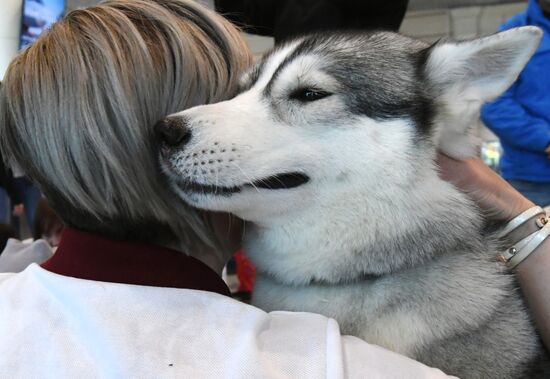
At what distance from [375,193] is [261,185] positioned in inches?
8.8

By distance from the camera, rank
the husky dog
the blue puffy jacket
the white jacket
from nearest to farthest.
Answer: the white jacket → the husky dog → the blue puffy jacket

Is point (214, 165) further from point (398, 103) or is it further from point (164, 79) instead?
point (398, 103)

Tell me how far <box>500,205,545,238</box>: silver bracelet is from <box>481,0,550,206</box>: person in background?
3.70 feet

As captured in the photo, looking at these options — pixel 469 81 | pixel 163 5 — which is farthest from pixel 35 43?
pixel 469 81

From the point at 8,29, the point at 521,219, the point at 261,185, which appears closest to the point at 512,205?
the point at 521,219

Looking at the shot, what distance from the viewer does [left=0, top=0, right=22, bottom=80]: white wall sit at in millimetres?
4234

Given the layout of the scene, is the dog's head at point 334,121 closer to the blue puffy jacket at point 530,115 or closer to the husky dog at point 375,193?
the husky dog at point 375,193

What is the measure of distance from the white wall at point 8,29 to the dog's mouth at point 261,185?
394cm

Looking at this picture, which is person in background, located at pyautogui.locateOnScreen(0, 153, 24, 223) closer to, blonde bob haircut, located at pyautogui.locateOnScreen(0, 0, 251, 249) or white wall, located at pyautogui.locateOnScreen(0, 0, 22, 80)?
white wall, located at pyautogui.locateOnScreen(0, 0, 22, 80)

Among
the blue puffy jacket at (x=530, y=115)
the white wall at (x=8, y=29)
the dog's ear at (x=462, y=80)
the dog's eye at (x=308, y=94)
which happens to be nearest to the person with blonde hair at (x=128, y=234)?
the dog's eye at (x=308, y=94)

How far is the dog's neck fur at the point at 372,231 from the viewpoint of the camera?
3.40 ft

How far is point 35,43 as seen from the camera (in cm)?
97

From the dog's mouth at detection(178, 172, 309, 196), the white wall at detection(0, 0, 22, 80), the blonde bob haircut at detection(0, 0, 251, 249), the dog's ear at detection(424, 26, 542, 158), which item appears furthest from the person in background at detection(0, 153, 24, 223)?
the dog's ear at detection(424, 26, 542, 158)

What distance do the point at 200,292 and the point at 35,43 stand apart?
543mm
